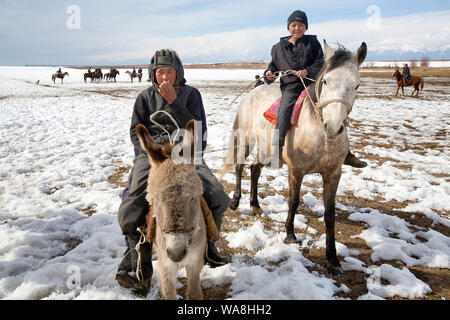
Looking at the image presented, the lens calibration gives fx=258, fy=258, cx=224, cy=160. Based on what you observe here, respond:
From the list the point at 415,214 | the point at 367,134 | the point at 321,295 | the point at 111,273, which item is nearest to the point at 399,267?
the point at 321,295

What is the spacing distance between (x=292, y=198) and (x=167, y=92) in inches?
94.0

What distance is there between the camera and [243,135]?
18.0 ft

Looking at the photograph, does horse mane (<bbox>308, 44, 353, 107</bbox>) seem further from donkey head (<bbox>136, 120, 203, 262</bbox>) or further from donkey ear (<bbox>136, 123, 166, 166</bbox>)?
donkey ear (<bbox>136, 123, 166, 166</bbox>)

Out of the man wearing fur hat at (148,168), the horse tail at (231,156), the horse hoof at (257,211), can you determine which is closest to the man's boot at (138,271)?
the man wearing fur hat at (148,168)

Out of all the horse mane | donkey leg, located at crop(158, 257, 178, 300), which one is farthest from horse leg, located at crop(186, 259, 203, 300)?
the horse mane

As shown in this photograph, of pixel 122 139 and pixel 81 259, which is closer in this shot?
pixel 81 259

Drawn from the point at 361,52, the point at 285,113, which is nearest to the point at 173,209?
the point at 285,113

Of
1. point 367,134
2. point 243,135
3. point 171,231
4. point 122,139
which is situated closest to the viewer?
point 171,231

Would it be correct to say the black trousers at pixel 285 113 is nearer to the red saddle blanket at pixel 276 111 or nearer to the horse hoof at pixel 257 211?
the red saddle blanket at pixel 276 111

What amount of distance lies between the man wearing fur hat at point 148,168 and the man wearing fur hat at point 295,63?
1.41 meters

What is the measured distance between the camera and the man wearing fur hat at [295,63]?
3994 mm
